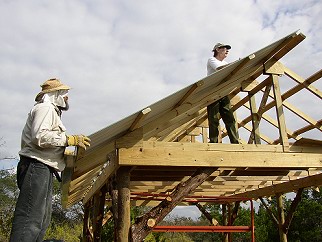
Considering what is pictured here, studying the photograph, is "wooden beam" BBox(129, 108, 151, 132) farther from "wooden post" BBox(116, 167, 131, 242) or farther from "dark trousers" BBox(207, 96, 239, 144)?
"dark trousers" BBox(207, 96, 239, 144)

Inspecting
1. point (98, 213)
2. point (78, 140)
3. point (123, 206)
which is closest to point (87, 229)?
point (98, 213)

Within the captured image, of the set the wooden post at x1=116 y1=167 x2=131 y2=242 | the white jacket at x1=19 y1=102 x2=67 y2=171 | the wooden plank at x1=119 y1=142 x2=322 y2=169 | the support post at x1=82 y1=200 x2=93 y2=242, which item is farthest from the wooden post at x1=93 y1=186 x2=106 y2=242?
the white jacket at x1=19 y1=102 x2=67 y2=171

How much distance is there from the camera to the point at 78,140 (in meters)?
3.63

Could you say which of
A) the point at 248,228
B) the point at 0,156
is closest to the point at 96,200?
the point at 248,228

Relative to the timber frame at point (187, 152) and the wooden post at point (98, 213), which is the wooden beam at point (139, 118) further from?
the wooden post at point (98, 213)

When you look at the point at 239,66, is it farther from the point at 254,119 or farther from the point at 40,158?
the point at 40,158

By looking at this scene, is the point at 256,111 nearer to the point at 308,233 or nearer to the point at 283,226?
the point at 283,226

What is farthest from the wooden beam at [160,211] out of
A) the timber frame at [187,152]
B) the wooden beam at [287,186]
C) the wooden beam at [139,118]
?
the wooden beam at [287,186]

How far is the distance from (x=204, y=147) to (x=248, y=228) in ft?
10.2

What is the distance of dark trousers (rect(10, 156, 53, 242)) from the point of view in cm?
292

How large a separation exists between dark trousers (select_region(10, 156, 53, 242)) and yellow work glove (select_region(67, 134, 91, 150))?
33 centimetres

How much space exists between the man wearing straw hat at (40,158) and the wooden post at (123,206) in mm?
1350

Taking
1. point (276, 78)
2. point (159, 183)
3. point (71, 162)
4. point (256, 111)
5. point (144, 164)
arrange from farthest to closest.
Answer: point (159, 183) → point (256, 111) → point (276, 78) → point (144, 164) → point (71, 162)

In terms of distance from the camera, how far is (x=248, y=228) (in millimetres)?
7645
